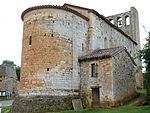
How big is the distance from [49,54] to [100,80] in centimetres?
469

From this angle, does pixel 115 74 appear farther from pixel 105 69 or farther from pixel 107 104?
pixel 107 104

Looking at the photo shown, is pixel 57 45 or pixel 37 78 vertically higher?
pixel 57 45

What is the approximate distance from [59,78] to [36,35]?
13.1 ft

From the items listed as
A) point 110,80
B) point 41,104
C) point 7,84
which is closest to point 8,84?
point 7,84

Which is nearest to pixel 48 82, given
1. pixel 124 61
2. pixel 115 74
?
pixel 115 74

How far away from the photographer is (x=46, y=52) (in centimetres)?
1560

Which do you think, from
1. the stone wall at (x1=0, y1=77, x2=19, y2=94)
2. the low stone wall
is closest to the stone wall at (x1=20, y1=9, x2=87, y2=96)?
the low stone wall

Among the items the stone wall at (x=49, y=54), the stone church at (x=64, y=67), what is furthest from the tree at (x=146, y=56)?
the stone wall at (x=49, y=54)

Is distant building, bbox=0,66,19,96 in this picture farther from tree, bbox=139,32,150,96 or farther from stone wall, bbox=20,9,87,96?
tree, bbox=139,32,150,96

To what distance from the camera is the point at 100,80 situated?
52.9 feet

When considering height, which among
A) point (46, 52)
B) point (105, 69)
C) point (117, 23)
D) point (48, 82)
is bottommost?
point (48, 82)

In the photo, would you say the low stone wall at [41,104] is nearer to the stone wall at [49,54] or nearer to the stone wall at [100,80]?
the stone wall at [49,54]

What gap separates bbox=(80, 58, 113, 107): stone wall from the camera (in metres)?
15.5

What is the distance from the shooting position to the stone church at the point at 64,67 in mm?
15125
